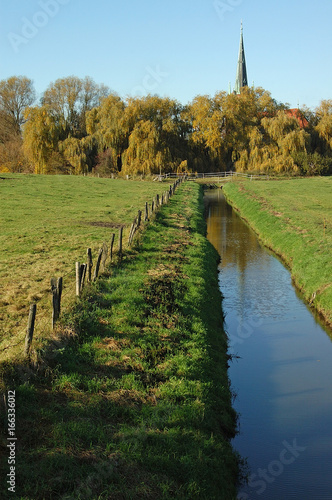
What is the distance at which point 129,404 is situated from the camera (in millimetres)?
8266

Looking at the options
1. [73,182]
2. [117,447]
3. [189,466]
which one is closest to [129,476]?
[117,447]

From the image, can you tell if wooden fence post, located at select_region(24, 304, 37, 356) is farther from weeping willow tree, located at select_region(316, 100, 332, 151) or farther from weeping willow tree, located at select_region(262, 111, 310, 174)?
weeping willow tree, located at select_region(316, 100, 332, 151)

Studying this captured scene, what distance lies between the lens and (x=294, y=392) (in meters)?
10.7

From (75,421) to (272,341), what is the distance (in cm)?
775

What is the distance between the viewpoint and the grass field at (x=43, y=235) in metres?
11.3

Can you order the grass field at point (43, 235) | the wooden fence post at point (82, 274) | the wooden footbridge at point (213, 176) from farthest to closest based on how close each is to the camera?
the wooden footbridge at point (213, 176), the wooden fence post at point (82, 274), the grass field at point (43, 235)

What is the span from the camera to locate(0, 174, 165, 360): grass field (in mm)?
11348

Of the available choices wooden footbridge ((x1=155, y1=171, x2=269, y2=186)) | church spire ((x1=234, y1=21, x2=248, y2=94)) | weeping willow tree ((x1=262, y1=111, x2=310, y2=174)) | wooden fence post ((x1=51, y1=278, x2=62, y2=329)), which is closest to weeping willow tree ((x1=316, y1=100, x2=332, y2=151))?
weeping willow tree ((x1=262, y1=111, x2=310, y2=174))

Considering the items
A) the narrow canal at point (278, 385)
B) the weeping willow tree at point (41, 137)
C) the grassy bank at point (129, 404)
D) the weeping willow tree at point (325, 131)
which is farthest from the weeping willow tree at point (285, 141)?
the grassy bank at point (129, 404)

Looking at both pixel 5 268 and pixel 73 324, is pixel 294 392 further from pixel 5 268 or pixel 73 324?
pixel 5 268

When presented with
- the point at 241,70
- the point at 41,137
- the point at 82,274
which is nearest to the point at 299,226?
the point at 82,274

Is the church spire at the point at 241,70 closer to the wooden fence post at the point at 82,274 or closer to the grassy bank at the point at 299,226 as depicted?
the grassy bank at the point at 299,226
